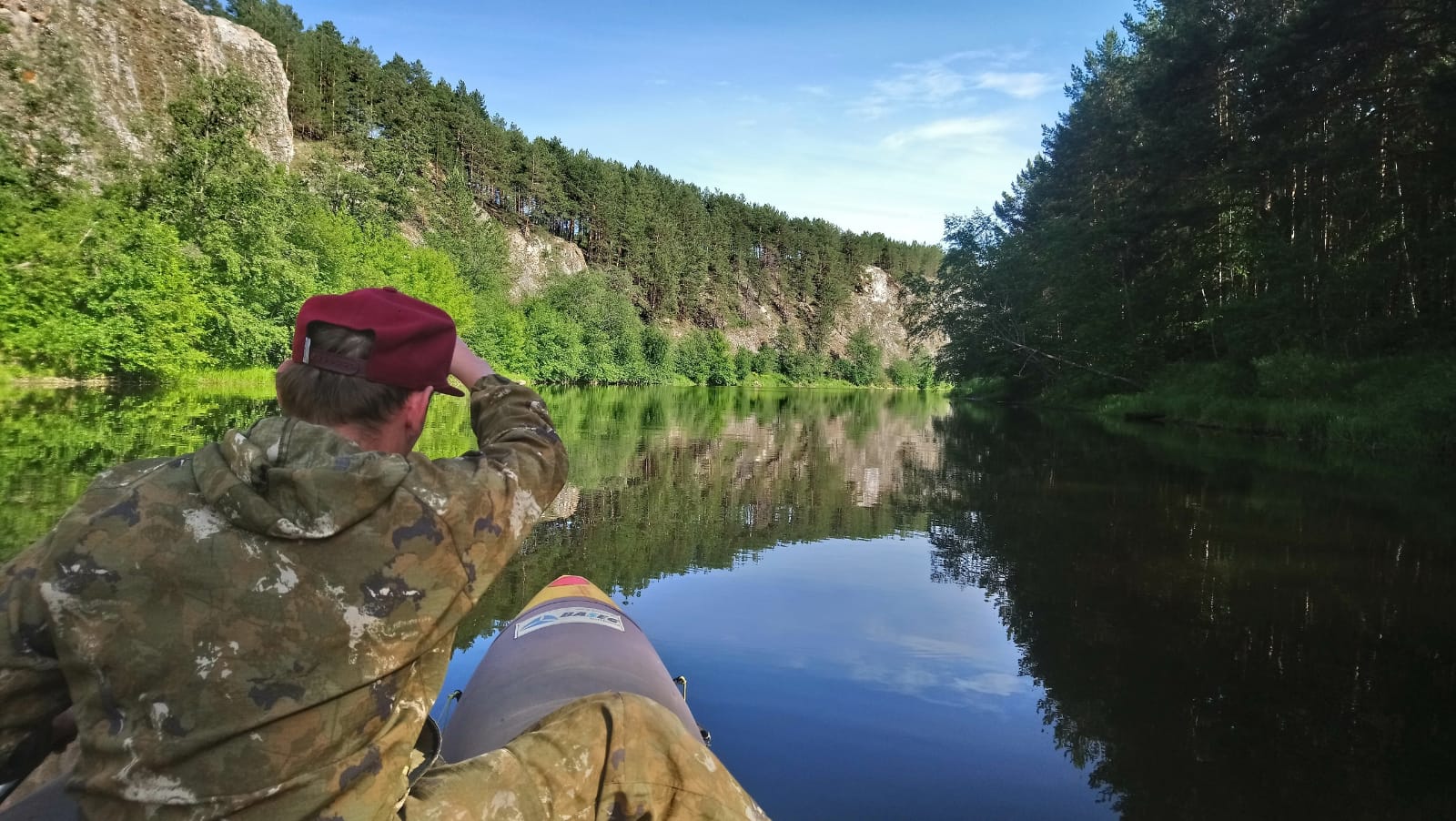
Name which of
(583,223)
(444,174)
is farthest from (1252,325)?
(583,223)

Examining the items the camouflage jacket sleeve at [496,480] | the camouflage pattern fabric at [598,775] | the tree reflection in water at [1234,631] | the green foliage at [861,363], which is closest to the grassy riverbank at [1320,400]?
the tree reflection in water at [1234,631]

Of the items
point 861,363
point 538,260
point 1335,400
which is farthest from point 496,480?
point 861,363

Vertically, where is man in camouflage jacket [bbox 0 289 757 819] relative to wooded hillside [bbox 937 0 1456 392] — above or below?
below

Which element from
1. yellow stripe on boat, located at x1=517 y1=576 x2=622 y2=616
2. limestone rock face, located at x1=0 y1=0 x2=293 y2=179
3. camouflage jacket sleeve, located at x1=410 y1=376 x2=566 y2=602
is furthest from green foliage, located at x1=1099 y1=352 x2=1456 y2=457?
limestone rock face, located at x1=0 y1=0 x2=293 y2=179

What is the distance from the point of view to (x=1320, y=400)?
61.3 ft

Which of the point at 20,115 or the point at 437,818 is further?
the point at 20,115

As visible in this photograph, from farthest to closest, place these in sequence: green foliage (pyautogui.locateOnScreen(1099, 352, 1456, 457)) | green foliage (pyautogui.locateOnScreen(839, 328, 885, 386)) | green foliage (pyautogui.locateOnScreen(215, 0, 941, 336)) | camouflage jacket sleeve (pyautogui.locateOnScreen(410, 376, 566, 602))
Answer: green foliage (pyautogui.locateOnScreen(839, 328, 885, 386)), green foliage (pyautogui.locateOnScreen(215, 0, 941, 336)), green foliage (pyautogui.locateOnScreen(1099, 352, 1456, 457)), camouflage jacket sleeve (pyautogui.locateOnScreen(410, 376, 566, 602))

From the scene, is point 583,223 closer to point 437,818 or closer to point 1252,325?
point 1252,325

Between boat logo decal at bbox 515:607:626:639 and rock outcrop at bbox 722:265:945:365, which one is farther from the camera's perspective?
rock outcrop at bbox 722:265:945:365

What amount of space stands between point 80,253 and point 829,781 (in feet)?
82.7

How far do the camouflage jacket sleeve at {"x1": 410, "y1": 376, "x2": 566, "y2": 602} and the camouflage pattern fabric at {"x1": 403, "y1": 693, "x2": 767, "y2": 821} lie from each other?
443 mm

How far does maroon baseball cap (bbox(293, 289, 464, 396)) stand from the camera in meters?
1.64

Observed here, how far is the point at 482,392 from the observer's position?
2035 millimetres

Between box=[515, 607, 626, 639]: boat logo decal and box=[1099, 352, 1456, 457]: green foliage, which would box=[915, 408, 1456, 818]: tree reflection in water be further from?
box=[1099, 352, 1456, 457]: green foliage
